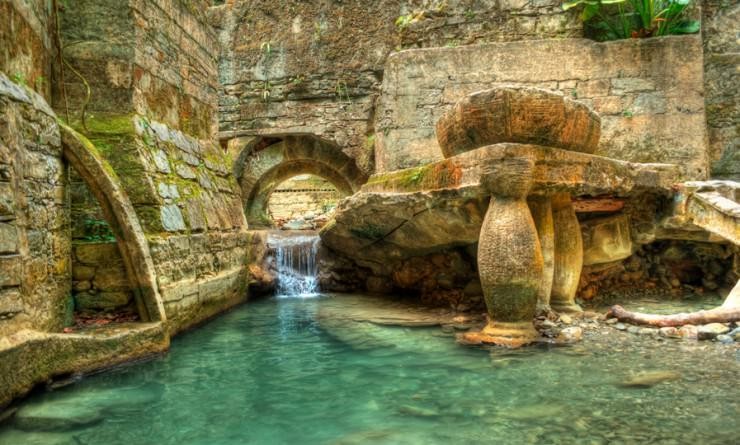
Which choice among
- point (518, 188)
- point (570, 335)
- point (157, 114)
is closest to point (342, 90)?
point (157, 114)

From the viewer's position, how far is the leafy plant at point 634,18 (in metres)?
5.18

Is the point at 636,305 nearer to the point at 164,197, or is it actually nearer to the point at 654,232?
the point at 654,232

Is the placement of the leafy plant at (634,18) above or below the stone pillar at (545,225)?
above

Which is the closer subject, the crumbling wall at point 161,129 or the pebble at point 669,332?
the pebble at point 669,332

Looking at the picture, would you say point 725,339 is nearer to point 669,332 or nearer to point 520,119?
point 669,332

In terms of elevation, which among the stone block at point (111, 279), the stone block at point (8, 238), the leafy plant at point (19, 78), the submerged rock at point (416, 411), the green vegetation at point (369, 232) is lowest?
the submerged rock at point (416, 411)

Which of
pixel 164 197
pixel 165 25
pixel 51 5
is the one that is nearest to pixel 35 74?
pixel 51 5

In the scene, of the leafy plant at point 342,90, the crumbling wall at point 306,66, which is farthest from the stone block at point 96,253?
the leafy plant at point 342,90

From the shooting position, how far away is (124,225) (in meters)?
3.34

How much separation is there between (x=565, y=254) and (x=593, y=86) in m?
2.46

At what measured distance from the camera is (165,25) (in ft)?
14.6

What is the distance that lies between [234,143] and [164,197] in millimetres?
5361

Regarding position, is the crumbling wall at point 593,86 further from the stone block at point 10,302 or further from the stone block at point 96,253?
the stone block at point 10,302

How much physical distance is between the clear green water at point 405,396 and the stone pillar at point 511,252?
0.24 m
